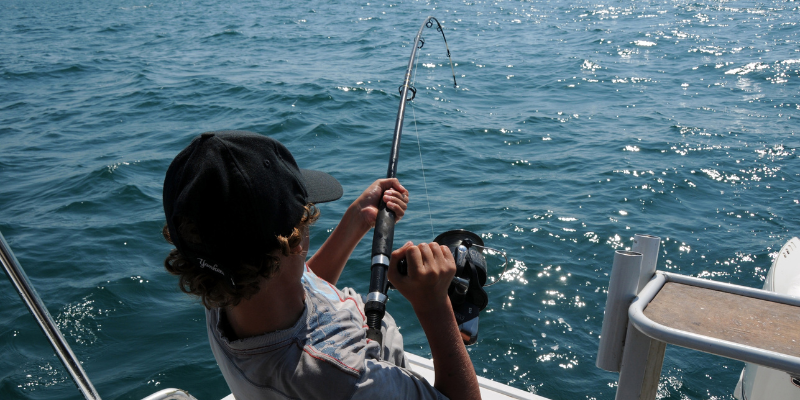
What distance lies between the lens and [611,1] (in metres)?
20.0

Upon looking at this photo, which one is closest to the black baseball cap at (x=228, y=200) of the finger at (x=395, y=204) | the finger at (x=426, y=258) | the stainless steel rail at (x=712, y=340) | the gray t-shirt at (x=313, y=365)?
the gray t-shirt at (x=313, y=365)

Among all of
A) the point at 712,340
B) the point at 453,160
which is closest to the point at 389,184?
the point at 712,340

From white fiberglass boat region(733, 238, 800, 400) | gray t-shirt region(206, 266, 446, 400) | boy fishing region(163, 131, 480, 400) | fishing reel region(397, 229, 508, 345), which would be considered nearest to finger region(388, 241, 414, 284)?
boy fishing region(163, 131, 480, 400)

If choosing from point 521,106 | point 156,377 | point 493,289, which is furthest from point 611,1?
point 156,377

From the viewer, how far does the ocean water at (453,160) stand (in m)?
4.14

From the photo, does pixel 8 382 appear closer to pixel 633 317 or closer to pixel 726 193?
pixel 633 317

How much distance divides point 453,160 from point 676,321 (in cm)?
582

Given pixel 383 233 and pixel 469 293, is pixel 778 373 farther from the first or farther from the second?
pixel 383 233

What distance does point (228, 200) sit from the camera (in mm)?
1290

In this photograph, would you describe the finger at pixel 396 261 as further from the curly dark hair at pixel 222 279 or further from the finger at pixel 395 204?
the finger at pixel 395 204

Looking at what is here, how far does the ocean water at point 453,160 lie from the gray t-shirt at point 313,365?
8.25ft

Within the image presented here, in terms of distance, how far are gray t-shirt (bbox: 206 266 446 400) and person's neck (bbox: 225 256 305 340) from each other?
30 millimetres

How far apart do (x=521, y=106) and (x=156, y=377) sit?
693 cm

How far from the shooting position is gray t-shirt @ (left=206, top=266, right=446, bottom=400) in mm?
1336
